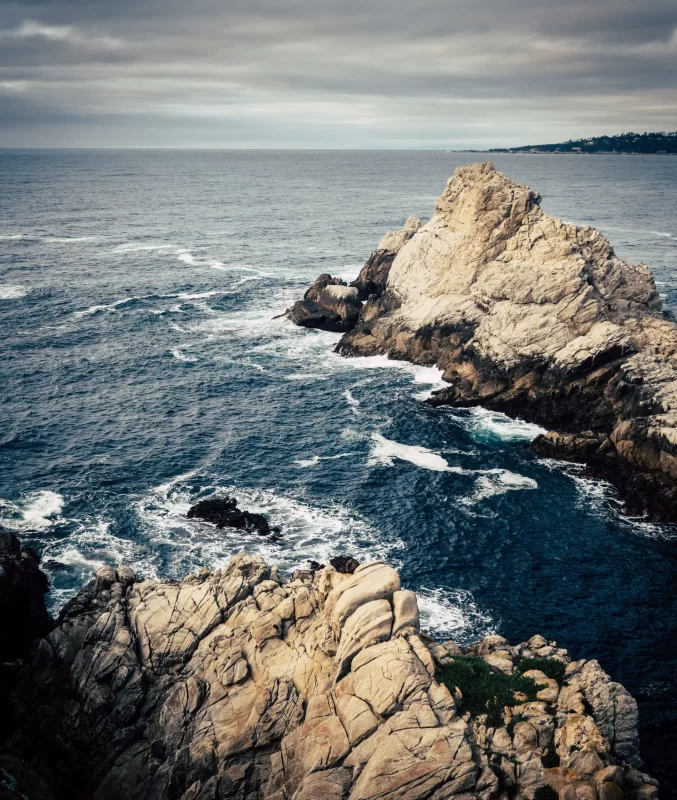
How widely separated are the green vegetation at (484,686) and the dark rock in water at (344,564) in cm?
1478

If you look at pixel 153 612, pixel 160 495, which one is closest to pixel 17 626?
pixel 153 612

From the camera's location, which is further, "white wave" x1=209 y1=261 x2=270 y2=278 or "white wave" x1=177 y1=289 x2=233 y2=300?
"white wave" x1=209 y1=261 x2=270 y2=278

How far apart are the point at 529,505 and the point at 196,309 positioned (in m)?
72.5

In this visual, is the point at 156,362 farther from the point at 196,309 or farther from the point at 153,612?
the point at 153,612

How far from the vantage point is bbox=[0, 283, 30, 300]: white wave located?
4622 inches

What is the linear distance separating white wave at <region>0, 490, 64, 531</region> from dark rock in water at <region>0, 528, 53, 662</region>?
9.76 m

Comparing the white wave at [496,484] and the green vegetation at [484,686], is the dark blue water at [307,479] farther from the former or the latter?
the green vegetation at [484,686]

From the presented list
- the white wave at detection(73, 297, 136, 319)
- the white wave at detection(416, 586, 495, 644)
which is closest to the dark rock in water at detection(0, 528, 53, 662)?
the white wave at detection(416, 586, 495, 644)

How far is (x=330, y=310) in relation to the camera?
108m

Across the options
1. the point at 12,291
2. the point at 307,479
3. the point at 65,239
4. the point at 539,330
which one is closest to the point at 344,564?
the point at 307,479

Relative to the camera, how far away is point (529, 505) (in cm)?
6209

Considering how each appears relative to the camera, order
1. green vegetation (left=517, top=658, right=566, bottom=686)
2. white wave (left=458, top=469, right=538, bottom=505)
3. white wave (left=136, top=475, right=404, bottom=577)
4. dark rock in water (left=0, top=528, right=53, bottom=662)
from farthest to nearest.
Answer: white wave (left=458, top=469, right=538, bottom=505)
white wave (left=136, top=475, right=404, bottom=577)
dark rock in water (left=0, top=528, right=53, bottom=662)
green vegetation (left=517, top=658, right=566, bottom=686)

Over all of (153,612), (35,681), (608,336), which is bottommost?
(35,681)

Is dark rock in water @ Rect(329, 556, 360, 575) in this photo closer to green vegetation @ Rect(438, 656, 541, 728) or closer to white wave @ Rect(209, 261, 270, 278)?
green vegetation @ Rect(438, 656, 541, 728)
